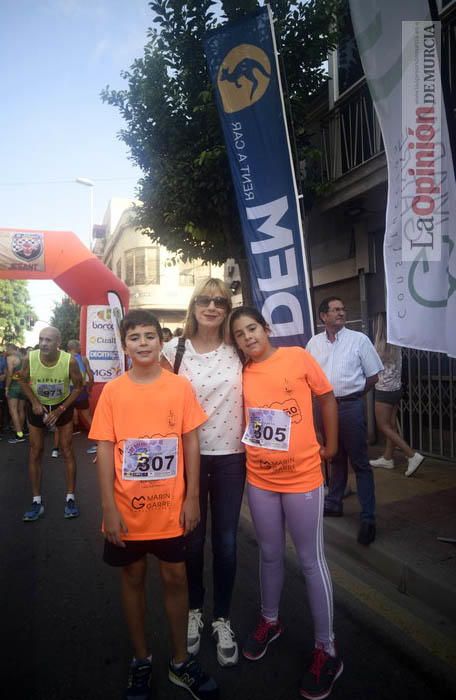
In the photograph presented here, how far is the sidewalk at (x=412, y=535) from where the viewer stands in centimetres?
304

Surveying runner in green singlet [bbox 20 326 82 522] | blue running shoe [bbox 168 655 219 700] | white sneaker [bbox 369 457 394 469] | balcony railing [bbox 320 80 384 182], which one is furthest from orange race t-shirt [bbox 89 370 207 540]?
balcony railing [bbox 320 80 384 182]

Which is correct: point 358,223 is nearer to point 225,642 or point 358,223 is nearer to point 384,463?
point 384,463

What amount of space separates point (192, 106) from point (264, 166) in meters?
2.69

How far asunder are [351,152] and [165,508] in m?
7.25

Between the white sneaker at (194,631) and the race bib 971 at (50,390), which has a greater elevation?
the race bib 971 at (50,390)

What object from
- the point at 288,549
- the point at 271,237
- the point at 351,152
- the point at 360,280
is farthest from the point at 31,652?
the point at 351,152

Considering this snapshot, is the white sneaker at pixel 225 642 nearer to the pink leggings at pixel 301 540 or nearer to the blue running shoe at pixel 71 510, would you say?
the pink leggings at pixel 301 540

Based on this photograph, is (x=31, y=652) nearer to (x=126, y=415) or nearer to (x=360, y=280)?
(x=126, y=415)

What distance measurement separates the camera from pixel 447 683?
221cm

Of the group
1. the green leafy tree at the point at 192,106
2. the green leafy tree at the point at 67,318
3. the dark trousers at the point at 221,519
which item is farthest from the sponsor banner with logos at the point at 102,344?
the green leafy tree at the point at 67,318

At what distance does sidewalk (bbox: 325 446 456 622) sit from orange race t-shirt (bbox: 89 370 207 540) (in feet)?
6.28

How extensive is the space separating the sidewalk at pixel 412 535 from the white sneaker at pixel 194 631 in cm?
148

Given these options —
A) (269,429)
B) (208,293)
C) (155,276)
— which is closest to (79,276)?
(208,293)

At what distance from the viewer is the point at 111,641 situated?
8.44ft
